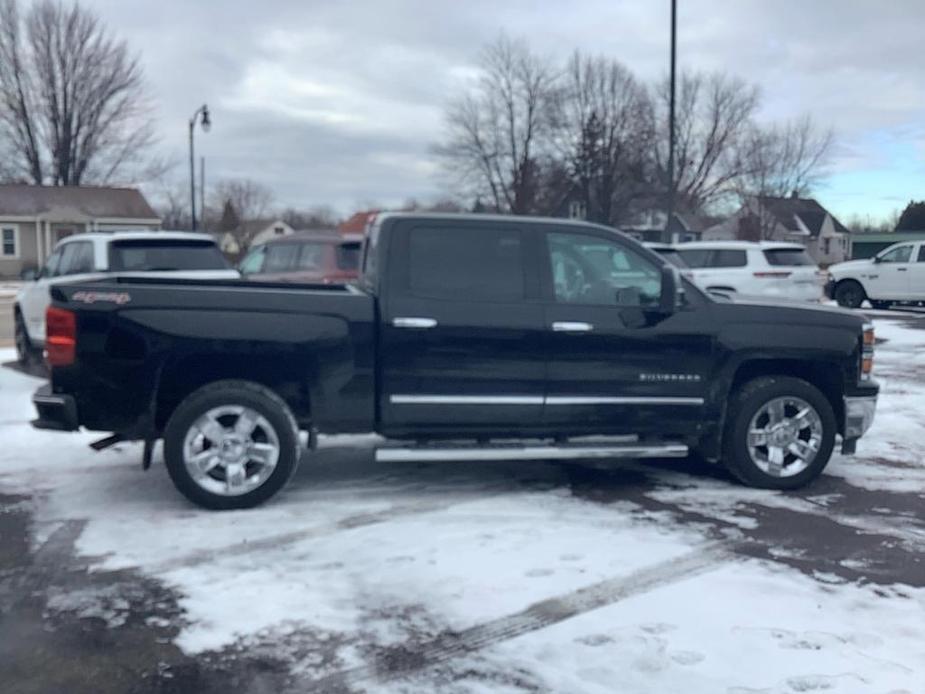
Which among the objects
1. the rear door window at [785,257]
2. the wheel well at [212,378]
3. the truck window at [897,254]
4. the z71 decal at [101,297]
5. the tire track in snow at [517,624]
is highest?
the truck window at [897,254]

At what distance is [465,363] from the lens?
6207mm

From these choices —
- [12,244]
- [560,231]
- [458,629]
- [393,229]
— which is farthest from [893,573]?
[12,244]

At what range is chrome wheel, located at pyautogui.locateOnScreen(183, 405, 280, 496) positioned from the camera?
5891 mm

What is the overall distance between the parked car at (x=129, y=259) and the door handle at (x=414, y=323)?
597 centimetres

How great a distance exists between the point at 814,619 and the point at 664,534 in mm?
1321

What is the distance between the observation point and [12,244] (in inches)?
1885

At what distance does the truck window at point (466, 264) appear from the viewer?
6305 mm

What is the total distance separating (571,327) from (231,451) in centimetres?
227

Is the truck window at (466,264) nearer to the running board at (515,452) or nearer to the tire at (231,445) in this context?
the running board at (515,452)

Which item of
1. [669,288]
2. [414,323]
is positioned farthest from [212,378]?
[669,288]

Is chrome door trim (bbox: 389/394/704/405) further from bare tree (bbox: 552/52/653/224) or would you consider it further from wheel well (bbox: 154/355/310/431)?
bare tree (bbox: 552/52/653/224)

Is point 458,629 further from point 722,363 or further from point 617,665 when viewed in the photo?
point 722,363

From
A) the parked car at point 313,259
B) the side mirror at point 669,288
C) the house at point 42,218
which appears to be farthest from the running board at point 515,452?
the house at point 42,218

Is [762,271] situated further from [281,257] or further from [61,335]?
[61,335]
